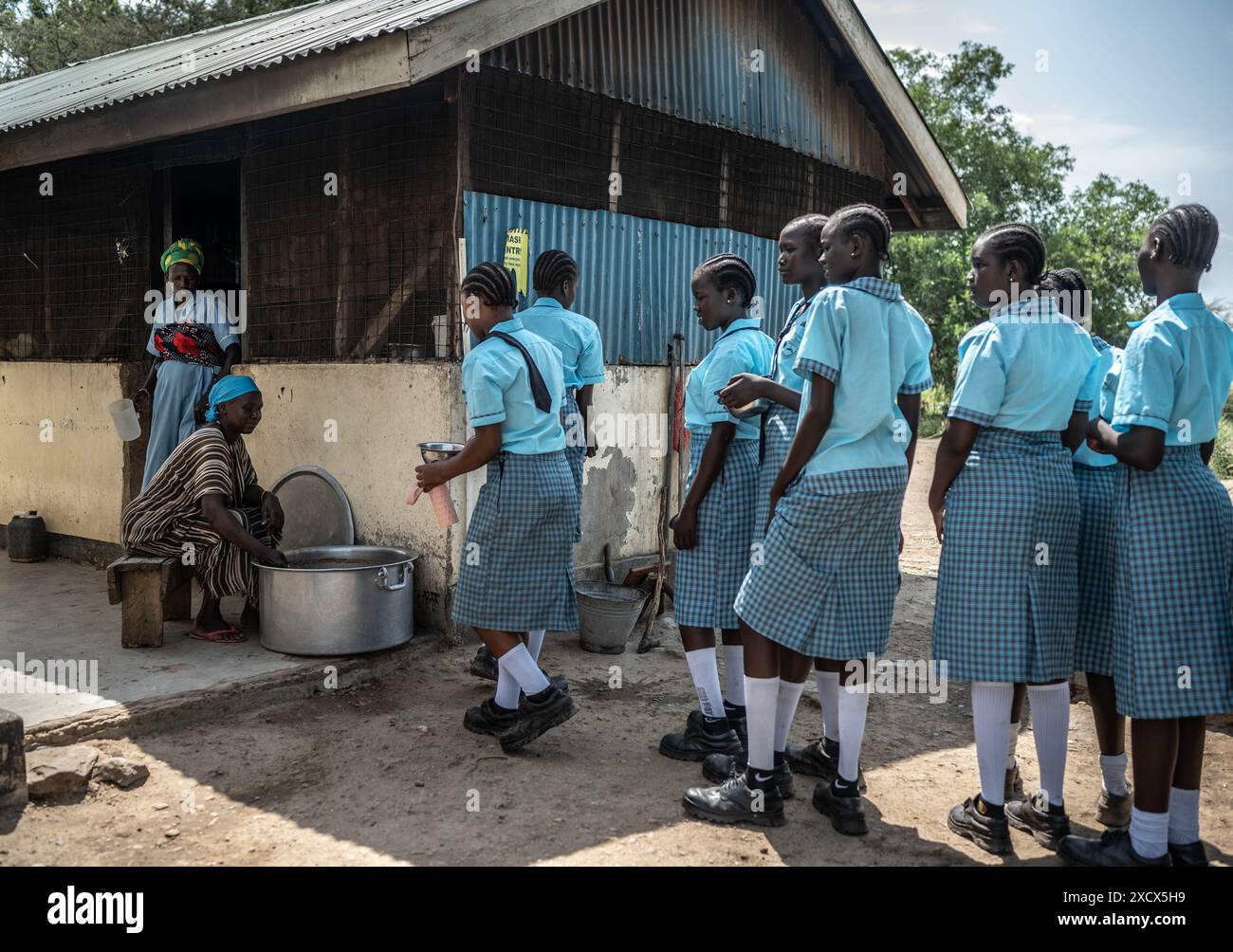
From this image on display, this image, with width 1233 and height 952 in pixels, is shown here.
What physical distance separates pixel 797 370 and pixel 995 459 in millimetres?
703

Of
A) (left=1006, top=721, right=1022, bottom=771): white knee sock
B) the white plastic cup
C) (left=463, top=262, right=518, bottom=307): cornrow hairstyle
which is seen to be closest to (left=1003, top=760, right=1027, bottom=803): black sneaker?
(left=1006, top=721, right=1022, bottom=771): white knee sock

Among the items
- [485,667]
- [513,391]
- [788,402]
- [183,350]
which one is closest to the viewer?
[788,402]

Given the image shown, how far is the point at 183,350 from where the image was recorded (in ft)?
21.1

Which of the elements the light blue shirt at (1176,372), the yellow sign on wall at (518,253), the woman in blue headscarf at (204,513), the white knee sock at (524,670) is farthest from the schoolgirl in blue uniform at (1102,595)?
the woman in blue headscarf at (204,513)

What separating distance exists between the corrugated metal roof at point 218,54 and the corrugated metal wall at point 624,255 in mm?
1019

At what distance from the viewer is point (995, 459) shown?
3389mm

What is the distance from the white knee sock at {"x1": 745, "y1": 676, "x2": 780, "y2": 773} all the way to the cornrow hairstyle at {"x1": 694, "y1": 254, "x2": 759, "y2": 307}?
1.51 meters

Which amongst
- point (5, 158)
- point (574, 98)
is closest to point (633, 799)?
point (574, 98)

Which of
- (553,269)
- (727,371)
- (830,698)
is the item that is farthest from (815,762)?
(553,269)

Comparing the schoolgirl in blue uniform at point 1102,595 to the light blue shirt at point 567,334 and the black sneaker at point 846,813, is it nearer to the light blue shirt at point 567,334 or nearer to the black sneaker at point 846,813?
the black sneaker at point 846,813

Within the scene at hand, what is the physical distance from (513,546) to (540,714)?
684mm

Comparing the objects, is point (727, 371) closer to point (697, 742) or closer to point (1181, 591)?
point (697, 742)

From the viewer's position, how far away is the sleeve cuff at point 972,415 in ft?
10.9
